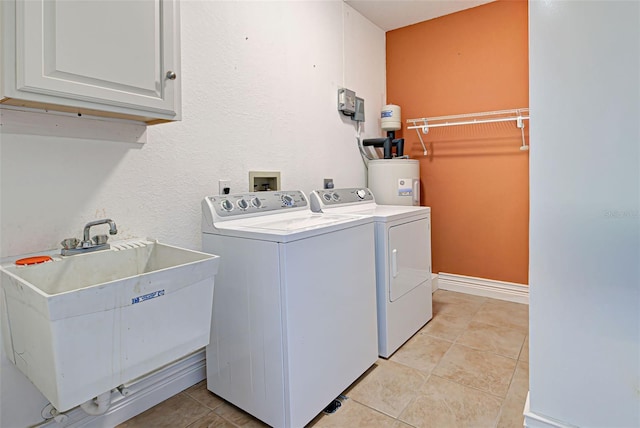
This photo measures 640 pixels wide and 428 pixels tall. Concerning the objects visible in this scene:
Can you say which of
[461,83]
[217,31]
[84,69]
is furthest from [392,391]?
[461,83]

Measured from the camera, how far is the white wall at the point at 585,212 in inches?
41.8

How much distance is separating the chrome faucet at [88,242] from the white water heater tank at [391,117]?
2599 millimetres

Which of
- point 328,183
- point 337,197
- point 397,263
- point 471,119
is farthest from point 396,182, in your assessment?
point 397,263

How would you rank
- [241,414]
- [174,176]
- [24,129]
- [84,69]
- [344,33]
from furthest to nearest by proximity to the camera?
1. [344,33]
2. [174,176]
3. [241,414]
4. [24,129]
5. [84,69]

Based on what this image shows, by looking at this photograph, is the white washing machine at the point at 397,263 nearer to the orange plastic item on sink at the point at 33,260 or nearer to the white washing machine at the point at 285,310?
the white washing machine at the point at 285,310

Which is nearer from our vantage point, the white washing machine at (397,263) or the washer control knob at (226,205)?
the washer control knob at (226,205)

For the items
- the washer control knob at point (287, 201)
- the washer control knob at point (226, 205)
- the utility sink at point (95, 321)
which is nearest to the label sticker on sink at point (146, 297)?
the utility sink at point (95, 321)

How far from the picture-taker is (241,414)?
1.61 meters

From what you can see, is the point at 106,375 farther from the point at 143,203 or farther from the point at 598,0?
the point at 598,0

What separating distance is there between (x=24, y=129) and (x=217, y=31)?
1.08m

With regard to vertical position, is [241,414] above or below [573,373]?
below

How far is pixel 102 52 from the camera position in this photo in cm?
117

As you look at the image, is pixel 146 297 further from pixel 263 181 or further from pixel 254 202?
pixel 263 181

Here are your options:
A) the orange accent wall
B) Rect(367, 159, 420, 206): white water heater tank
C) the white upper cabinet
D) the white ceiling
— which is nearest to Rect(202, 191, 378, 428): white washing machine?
the white upper cabinet
